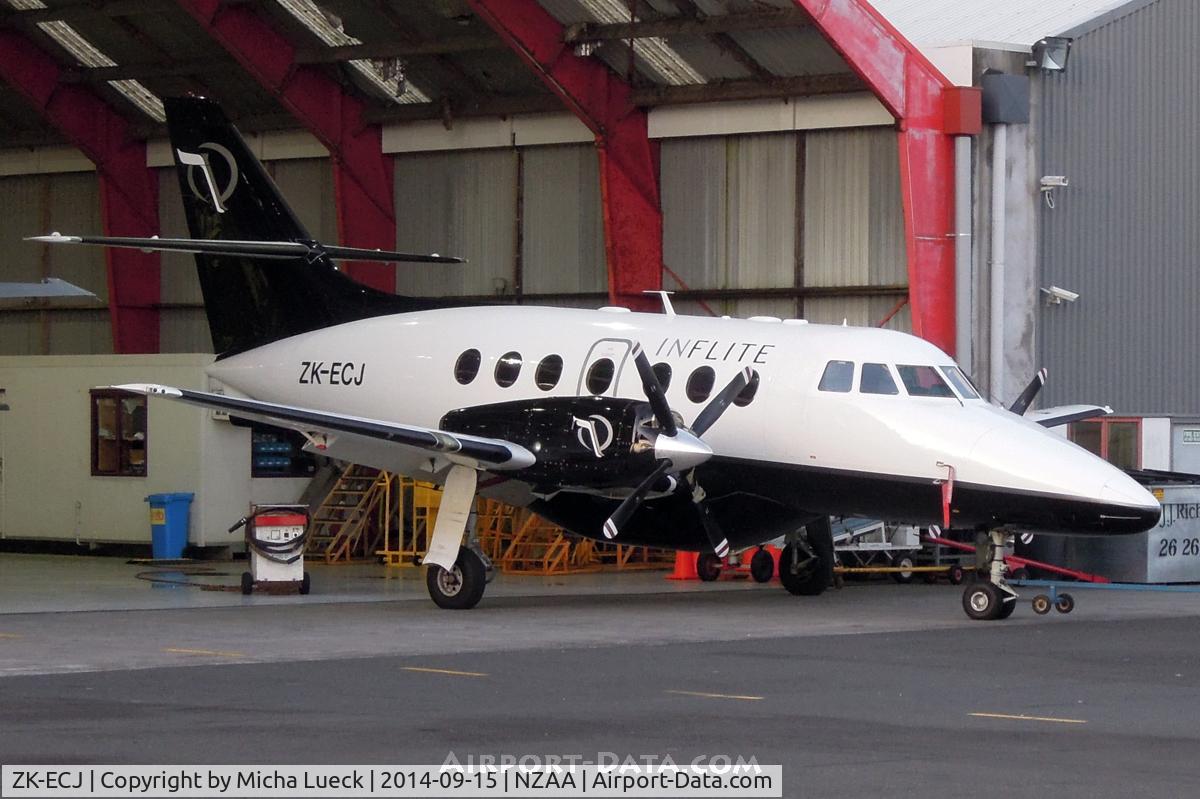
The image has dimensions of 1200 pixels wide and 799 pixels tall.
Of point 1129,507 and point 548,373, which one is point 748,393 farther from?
point 1129,507

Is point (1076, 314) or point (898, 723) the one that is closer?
point (898, 723)

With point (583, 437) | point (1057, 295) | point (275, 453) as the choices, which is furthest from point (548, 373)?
point (1057, 295)

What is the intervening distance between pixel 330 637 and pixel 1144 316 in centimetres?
1758

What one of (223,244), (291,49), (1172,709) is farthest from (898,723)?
(291,49)

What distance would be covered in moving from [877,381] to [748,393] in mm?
1419

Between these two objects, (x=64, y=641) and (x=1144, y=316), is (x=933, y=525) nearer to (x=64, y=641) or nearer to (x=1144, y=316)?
(x=64, y=641)

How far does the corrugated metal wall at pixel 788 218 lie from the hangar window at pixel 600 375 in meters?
9.62

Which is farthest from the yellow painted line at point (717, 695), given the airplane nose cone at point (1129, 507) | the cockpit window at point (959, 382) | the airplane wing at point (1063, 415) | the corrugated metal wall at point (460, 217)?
the corrugated metal wall at point (460, 217)

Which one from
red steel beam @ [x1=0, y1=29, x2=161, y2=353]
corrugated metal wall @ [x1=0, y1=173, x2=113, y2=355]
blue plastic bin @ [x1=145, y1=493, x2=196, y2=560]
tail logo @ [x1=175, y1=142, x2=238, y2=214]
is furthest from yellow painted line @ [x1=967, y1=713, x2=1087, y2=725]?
corrugated metal wall @ [x1=0, y1=173, x2=113, y2=355]

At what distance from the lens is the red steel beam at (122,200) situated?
120 feet

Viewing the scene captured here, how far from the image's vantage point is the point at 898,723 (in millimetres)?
10953

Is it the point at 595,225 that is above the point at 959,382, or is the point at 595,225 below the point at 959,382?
above

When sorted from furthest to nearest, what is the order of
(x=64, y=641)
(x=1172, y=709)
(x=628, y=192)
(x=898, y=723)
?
(x=628, y=192), (x=64, y=641), (x=1172, y=709), (x=898, y=723)

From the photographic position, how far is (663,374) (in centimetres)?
2056
